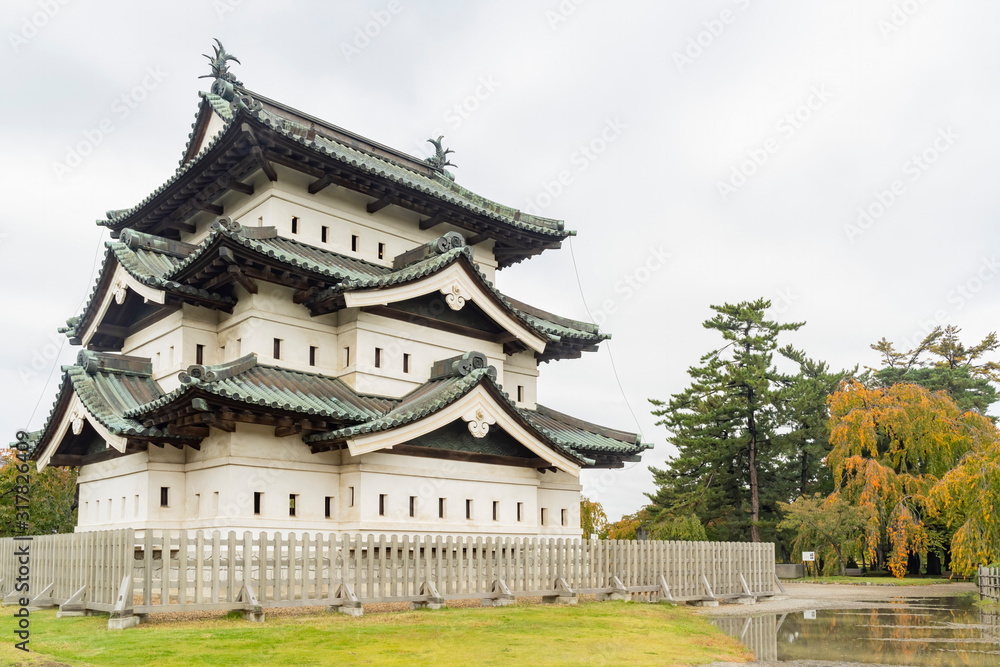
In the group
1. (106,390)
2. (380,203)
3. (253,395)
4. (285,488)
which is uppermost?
(380,203)

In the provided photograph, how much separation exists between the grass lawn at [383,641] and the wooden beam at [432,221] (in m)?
11.7

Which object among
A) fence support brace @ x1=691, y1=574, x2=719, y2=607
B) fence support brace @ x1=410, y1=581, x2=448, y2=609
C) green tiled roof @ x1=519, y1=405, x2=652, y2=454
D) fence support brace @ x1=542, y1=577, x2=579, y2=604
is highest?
green tiled roof @ x1=519, y1=405, x2=652, y2=454

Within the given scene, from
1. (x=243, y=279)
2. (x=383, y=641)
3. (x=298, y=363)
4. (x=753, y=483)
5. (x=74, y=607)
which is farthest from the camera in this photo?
(x=753, y=483)

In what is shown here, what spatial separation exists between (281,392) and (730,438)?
37.7 metres

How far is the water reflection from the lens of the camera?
13.4 metres

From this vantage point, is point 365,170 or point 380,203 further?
point 380,203

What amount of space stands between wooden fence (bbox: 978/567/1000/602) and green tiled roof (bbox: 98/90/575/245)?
15722 mm

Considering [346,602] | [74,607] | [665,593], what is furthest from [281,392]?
[665,593]

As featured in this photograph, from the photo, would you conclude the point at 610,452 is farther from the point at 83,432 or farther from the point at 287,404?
the point at 83,432

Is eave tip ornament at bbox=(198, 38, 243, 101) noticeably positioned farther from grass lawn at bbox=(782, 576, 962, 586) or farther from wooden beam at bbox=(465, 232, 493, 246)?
grass lawn at bbox=(782, 576, 962, 586)

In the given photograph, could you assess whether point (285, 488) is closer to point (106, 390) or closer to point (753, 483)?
point (106, 390)

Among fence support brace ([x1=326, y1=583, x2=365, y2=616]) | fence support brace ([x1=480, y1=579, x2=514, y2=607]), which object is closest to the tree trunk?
fence support brace ([x1=480, y1=579, x2=514, y2=607])

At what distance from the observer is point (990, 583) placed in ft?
78.0

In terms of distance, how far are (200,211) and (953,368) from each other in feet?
192
